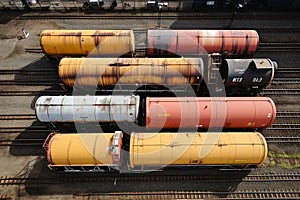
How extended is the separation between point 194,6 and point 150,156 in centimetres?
2002

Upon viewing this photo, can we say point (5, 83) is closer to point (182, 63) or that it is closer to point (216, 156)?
point (182, 63)

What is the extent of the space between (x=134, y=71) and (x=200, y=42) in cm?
701

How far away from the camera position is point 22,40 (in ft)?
93.6

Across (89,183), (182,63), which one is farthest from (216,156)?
(89,183)

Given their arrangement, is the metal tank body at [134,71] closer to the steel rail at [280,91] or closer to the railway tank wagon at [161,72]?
the railway tank wagon at [161,72]

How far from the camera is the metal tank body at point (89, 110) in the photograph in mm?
19594

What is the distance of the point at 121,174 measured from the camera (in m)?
20.2

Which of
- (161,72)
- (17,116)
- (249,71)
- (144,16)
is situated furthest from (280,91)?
(17,116)

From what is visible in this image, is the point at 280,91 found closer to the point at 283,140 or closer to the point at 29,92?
the point at 283,140

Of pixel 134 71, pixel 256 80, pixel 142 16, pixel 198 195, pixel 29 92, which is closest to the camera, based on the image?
pixel 198 195

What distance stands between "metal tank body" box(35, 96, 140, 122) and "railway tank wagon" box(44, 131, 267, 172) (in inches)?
65.8

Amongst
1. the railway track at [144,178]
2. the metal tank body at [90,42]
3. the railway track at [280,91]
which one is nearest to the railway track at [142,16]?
the metal tank body at [90,42]

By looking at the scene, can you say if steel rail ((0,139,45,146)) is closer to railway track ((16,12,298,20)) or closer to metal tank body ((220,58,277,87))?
railway track ((16,12,298,20))

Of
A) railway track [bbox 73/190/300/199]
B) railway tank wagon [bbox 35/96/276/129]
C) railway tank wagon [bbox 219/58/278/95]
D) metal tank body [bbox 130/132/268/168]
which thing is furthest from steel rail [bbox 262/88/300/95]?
railway track [bbox 73/190/300/199]
